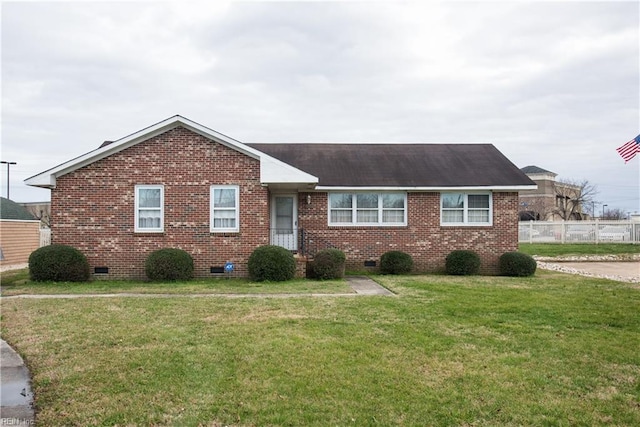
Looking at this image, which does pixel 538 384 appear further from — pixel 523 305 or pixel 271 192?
pixel 271 192

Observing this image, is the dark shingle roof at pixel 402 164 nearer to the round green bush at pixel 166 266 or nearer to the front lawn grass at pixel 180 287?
the front lawn grass at pixel 180 287

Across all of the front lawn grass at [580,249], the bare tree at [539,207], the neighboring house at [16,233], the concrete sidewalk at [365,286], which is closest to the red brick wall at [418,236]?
the concrete sidewalk at [365,286]

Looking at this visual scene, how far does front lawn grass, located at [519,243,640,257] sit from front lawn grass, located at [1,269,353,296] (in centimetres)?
1699

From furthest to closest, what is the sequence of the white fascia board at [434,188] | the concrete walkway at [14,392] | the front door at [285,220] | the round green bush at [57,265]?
1. the front door at [285,220]
2. the white fascia board at [434,188]
3. the round green bush at [57,265]
4. the concrete walkway at [14,392]

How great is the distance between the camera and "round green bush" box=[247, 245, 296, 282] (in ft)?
48.4

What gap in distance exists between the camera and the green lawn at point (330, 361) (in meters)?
4.99

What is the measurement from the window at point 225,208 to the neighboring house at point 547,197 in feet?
166

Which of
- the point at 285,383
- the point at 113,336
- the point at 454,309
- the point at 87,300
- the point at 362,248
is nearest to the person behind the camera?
the point at 285,383

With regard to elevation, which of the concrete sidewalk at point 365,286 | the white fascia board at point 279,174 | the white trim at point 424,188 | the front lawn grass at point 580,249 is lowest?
the concrete sidewalk at point 365,286

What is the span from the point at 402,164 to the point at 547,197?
1927 inches

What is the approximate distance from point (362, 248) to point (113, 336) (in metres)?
11.4

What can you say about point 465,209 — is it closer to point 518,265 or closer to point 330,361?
point 518,265

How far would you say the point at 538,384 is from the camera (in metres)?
5.79

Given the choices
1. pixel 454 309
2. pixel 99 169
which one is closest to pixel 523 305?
pixel 454 309
